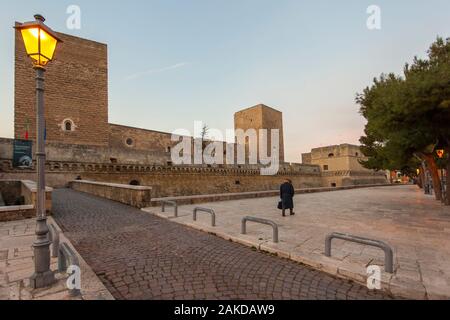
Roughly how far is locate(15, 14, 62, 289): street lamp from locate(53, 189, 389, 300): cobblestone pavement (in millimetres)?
762

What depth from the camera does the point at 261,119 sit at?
38875 millimetres

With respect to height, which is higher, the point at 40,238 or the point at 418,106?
the point at 418,106

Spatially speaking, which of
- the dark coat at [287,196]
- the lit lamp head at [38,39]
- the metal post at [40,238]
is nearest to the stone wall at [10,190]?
the metal post at [40,238]

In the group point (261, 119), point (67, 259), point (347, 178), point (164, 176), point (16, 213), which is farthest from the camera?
point (347, 178)

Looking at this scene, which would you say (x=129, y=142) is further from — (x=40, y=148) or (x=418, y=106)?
(x=418, y=106)

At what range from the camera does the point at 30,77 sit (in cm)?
1966

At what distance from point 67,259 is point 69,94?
968 inches

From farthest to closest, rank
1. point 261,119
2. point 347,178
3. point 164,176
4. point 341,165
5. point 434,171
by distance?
point 341,165, point 347,178, point 261,119, point 164,176, point 434,171

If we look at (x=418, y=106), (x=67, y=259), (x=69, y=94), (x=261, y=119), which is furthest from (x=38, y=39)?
(x=261, y=119)

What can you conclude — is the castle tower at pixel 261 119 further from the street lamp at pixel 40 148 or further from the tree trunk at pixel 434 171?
the street lamp at pixel 40 148

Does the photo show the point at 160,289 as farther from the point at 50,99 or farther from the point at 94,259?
the point at 50,99

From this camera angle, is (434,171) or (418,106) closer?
(418,106)

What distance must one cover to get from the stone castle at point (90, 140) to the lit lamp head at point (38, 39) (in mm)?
17298

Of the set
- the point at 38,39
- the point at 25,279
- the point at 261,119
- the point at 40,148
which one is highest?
the point at 261,119
